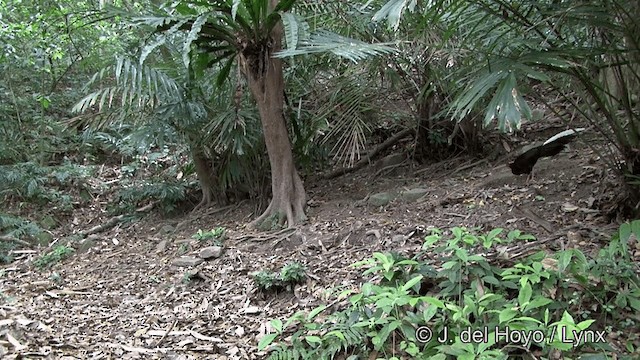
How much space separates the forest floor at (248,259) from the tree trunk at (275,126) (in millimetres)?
188

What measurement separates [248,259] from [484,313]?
6.17 ft

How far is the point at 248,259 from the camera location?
3531 mm

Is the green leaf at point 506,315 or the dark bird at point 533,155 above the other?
the dark bird at point 533,155

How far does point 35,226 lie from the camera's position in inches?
193

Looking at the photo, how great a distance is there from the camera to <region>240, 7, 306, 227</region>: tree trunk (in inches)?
149

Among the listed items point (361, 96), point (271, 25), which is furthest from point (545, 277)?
point (271, 25)

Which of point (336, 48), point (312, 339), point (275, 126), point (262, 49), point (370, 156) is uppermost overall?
point (262, 49)

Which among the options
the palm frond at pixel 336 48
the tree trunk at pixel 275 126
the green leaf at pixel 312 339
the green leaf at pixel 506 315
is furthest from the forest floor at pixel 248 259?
the palm frond at pixel 336 48

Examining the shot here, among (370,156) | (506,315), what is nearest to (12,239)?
(370,156)

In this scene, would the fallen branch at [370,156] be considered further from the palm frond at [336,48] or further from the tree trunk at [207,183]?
the palm frond at [336,48]

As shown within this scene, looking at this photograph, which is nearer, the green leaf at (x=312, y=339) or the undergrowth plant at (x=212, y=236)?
the green leaf at (x=312, y=339)

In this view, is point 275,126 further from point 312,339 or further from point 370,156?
point 312,339

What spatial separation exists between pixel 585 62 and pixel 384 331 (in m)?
1.58

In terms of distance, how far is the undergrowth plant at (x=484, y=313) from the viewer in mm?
1932
